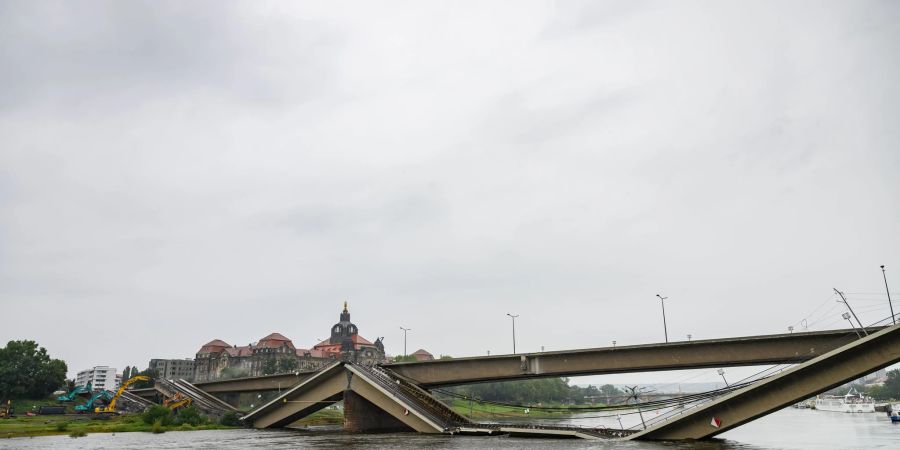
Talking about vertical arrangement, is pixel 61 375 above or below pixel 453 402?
above

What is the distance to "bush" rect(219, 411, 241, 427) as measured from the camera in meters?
67.7

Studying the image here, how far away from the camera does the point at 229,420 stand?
67938mm

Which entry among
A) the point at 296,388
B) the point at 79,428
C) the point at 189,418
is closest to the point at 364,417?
the point at 296,388

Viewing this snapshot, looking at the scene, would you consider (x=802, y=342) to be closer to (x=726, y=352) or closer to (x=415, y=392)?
(x=726, y=352)

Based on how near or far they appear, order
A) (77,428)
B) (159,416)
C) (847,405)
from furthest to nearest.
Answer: (847,405) → (159,416) → (77,428)

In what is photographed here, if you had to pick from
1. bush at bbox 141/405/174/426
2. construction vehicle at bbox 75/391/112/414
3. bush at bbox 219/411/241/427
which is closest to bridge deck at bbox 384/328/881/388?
bush at bbox 219/411/241/427

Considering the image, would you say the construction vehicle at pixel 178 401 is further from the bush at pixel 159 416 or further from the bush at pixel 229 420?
the bush at pixel 229 420

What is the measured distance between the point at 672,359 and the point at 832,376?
59.0ft

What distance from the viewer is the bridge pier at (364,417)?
57938mm

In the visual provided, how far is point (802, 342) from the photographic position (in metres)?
46.2

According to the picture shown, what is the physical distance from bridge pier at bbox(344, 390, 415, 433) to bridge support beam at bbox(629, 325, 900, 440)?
2921 cm

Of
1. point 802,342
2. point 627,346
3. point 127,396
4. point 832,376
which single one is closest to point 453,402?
point 127,396

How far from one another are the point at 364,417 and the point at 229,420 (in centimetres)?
1978

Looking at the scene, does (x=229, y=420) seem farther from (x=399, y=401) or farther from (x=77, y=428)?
(x=399, y=401)
